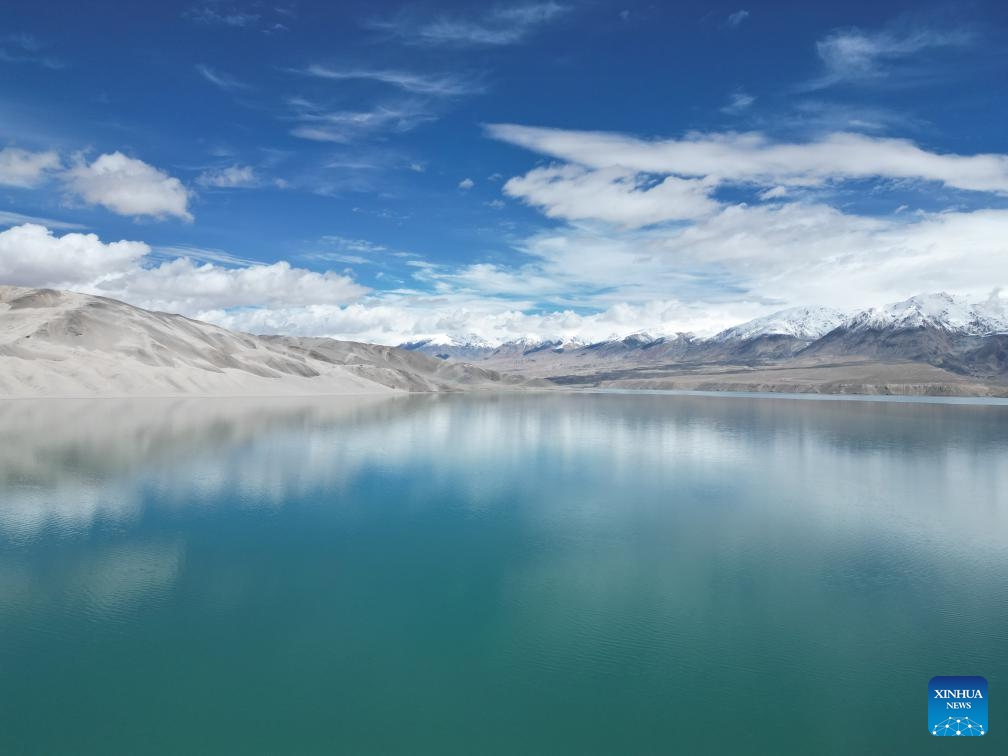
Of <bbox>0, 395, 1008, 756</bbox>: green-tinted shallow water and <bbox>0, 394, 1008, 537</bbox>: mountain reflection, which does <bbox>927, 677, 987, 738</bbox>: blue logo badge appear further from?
<bbox>0, 394, 1008, 537</bbox>: mountain reflection

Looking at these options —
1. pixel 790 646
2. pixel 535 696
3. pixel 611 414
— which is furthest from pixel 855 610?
pixel 611 414

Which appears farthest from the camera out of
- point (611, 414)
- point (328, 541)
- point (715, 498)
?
point (611, 414)

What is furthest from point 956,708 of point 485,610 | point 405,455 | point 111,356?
point 111,356

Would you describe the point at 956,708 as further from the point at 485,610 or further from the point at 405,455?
the point at 405,455

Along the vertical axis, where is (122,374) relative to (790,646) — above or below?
above

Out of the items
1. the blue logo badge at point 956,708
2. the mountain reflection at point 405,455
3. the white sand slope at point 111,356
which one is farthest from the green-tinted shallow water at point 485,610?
the white sand slope at point 111,356

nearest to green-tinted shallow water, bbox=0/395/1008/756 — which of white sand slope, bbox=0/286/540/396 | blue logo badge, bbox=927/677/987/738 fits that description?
blue logo badge, bbox=927/677/987/738

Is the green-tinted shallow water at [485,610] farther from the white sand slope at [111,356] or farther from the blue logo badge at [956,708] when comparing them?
the white sand slope at [111,356]

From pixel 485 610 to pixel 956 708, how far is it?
576 inches

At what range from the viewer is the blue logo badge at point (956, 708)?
17.1 metres

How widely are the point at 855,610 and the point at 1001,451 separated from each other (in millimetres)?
69048

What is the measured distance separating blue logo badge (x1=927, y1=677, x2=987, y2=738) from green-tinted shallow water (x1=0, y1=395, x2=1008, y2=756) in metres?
0.41

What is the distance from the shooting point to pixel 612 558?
30.6 m

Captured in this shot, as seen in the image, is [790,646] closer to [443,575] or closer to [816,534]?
[443,575]
